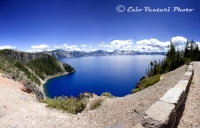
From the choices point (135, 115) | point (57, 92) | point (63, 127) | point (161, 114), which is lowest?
point (57, 92)

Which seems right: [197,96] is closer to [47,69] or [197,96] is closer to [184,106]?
[184,106]

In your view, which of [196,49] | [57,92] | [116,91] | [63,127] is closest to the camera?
[63,127]

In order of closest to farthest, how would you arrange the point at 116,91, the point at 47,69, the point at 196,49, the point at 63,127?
1. the point at 63,127
2. the point at 196,49
3. the point at 116,91
4. the point at 47,69

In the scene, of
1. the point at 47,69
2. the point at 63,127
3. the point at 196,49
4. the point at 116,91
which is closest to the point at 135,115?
the point at 63,127

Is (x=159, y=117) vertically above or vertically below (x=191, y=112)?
above

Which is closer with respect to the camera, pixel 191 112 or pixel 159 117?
pixel 159 117

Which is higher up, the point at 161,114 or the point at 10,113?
the point at 161,114

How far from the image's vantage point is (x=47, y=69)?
618 feet

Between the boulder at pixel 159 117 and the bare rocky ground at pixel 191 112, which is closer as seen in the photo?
the boulder at pixel 159 117

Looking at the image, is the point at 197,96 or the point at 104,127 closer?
the point at 104,127

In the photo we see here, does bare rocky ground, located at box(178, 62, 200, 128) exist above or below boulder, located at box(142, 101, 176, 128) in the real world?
below

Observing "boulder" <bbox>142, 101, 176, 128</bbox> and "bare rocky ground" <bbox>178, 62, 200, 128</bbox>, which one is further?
"bare rocky ground" <bbox>178, 62, 200, 128</bbox>

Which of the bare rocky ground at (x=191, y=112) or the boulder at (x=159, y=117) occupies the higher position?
the boulder at (x=159, y=117)

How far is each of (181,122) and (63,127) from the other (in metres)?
5.70
